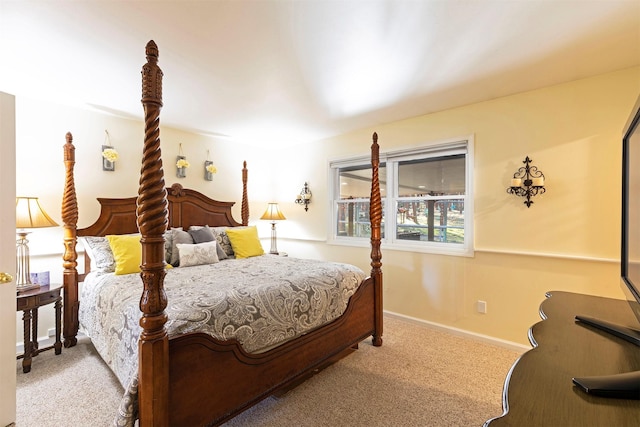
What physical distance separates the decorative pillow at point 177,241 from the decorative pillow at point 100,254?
1.69 feet

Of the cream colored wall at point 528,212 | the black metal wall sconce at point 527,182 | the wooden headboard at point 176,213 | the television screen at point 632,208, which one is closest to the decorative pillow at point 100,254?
the wooden headboard at point 176,213

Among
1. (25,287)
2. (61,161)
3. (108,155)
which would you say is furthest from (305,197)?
(25,287)

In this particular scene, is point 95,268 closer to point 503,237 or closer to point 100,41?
point 100,41

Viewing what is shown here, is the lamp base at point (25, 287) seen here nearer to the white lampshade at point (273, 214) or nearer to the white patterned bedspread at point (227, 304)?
the white patterned bedspread at point (227, 304)

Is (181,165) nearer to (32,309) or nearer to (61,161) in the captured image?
(61,161)

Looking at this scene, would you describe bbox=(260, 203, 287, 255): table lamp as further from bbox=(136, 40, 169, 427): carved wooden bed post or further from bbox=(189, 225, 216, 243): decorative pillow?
bbox=(136, 40, 169, 427): carved wooden bed post

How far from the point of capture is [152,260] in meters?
1.35

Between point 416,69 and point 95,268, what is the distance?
3.31 m

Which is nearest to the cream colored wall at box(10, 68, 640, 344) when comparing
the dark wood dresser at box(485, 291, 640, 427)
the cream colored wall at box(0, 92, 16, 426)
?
the cream colored wall at box(0, 92, 16, 426)

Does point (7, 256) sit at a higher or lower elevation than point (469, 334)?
higher

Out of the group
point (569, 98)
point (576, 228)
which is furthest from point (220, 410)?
point (569, 98)

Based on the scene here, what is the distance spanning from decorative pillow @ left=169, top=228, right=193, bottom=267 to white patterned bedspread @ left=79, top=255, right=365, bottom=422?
344mm

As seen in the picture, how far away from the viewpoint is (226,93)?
2775mm

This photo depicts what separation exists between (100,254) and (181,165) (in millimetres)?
1509
